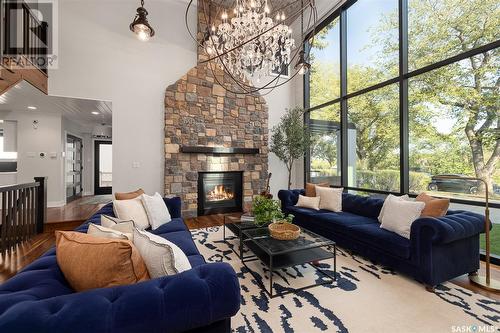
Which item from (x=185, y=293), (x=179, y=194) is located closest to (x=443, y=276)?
(x=185, y=293)

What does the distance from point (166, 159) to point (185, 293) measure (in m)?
4.07

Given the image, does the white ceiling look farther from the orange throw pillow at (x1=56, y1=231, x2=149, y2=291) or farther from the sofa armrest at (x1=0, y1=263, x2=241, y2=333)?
the sofa armrest at (x1=0, y1=263, x2=241, y2=333)

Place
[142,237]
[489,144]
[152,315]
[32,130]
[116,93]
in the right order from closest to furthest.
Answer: [152,315] < [142,237] < [489,144] < [116,93] < [32,130]

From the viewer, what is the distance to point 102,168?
7953 millimetres

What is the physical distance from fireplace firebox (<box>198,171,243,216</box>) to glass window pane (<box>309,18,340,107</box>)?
2.74 m

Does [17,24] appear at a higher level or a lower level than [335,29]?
lower

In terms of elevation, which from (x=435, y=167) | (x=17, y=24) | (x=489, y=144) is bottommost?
(x=435, y=167)

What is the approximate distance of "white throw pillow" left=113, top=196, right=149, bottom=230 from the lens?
2566mm

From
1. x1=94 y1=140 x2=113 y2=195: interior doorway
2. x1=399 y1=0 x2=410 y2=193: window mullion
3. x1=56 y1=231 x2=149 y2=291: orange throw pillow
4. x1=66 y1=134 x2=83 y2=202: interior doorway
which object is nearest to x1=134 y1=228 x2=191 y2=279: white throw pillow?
x1=56 y1=231 x2=149 y2=291: orange throw pillow

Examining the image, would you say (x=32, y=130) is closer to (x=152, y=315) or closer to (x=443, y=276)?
(x=152, y=315)

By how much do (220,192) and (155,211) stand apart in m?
2.67

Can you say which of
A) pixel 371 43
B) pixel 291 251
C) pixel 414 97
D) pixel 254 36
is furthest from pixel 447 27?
pixel 291 251

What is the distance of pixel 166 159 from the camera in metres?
4.71

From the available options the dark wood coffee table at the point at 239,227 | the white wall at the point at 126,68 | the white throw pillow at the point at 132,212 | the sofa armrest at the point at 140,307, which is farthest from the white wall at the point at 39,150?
the sofa armrest at the point at 140,307
